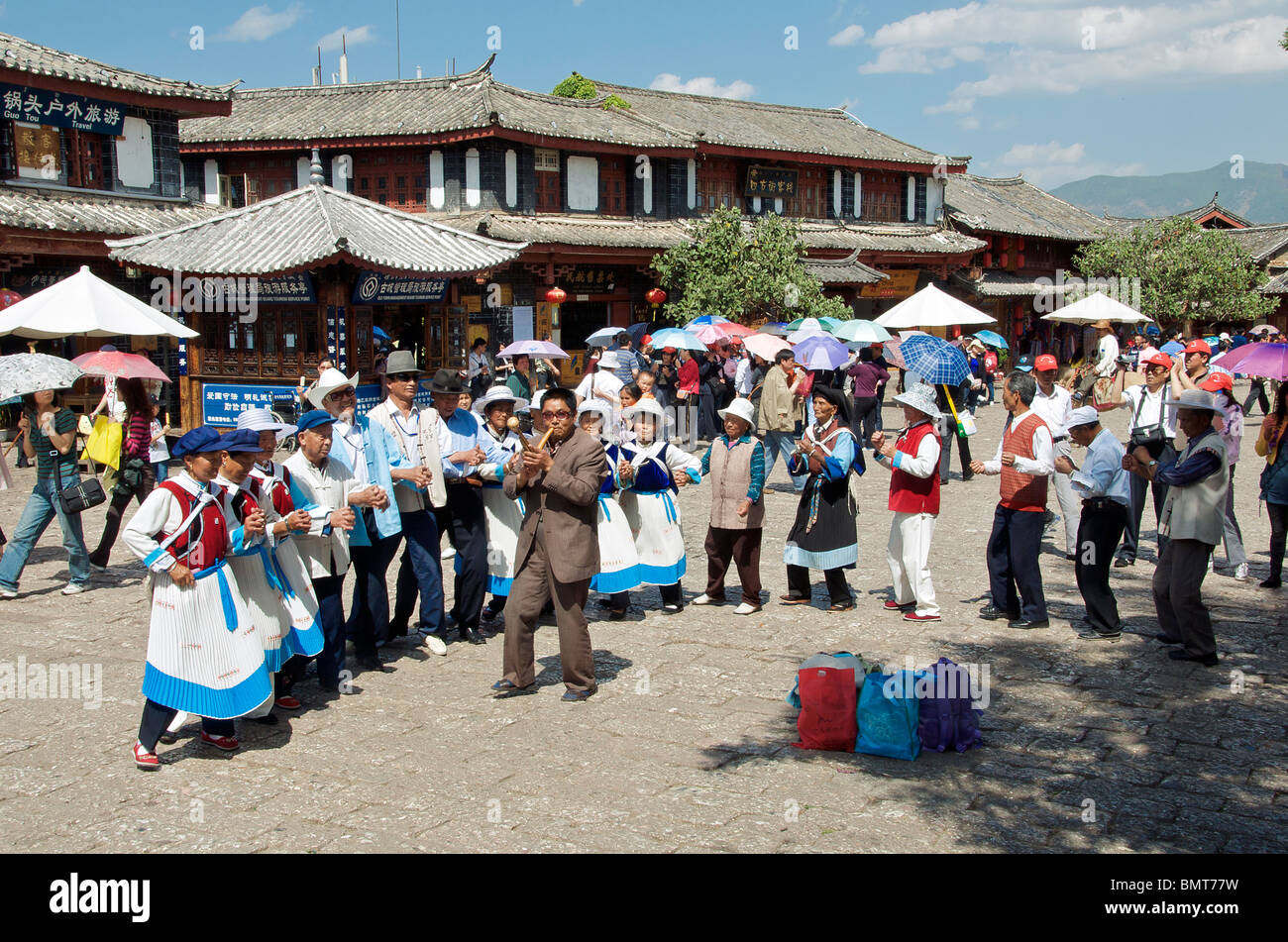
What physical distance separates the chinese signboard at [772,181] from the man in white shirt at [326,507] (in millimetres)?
25358

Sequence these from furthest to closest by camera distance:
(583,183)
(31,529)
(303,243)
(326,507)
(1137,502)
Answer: (583,183) < (303,243) < (1137,502) < (31,529) < (326,507)

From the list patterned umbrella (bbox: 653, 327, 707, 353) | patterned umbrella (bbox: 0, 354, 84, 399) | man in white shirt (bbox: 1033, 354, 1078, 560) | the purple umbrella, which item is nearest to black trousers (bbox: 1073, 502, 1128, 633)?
man in white shirt (bbox: 1033, 354, 1078, 560)

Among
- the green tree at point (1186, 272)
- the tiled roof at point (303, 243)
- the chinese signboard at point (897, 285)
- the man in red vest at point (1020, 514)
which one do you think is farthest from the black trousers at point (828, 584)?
the green tree at point (1186, 272)

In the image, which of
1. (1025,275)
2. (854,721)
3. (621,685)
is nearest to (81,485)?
(621,685)

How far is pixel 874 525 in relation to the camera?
439 inches

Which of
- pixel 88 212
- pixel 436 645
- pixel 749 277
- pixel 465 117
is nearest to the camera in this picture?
pixel 436 645

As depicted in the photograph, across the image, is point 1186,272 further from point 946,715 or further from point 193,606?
point 193,606

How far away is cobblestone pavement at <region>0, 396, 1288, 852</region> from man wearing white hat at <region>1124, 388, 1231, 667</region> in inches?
10.0

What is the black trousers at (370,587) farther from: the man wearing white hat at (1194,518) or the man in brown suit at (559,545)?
the man wearing white hat at (1194,518)

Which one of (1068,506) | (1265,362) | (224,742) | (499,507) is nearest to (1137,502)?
(1068,506)

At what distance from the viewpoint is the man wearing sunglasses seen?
22.0 ft

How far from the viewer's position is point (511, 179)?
24719mm

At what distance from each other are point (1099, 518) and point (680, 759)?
3.38m

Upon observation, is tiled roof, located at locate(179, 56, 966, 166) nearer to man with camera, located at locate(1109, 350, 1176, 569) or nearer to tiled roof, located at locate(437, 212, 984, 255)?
tiled roof, located at locate(437, 212, 984, 255)
